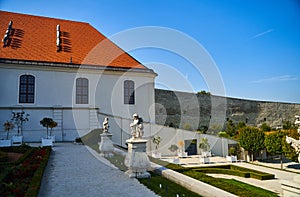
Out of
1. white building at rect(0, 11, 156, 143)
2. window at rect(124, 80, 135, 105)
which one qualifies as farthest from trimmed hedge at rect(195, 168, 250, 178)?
window at rect(124, 80, 135, 105)

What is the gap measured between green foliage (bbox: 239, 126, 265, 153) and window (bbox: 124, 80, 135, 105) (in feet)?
31.8

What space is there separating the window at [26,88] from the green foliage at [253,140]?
53.4 feet

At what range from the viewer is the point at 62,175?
7.56m

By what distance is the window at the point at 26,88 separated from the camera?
17.5m

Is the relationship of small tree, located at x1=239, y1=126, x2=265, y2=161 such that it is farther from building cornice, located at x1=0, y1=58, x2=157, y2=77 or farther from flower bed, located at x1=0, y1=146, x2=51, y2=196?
flower bed, located at x1=0, y1=146, x2=51, y2=196

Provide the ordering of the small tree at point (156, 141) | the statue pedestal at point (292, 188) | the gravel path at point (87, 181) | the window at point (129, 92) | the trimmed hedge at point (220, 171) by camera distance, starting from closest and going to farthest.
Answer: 1. the statue pedestal at point (292, 188)
2. the gravel path at point (87, 181)
3. the trimmed hedge at point (220, 171)
4. the small tree at point (156, 141)
5. the window at point (129, 92)

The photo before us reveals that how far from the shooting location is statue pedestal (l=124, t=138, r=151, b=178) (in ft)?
22.4

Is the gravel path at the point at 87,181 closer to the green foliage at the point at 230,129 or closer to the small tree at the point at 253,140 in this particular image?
the small tree at the point at 253,140

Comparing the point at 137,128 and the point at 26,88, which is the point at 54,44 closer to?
the point at 26,88

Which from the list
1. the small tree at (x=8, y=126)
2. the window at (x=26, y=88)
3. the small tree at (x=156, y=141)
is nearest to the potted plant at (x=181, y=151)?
the small tree at (x=156, y=141)

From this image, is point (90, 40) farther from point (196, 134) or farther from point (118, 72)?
point (196, 134)

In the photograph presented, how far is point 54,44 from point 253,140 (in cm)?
1780

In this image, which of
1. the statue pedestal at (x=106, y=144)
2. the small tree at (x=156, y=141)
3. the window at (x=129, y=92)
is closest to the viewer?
the statue pedestal at (x=106, y=144)

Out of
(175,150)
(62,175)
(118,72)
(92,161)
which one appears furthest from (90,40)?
(62,175)
